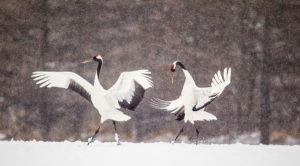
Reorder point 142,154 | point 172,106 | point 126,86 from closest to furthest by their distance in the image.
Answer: point 142,154, point 126,86, point 172,106

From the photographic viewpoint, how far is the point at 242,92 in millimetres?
2381

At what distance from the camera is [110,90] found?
2.19 metres

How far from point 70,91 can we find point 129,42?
0.58 meters

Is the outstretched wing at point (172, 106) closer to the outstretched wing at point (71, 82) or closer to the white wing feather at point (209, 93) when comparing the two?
the white wing feather at point (209, 93)

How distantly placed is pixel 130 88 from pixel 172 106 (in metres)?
0.35

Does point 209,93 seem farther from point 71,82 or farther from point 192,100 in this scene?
point 71,82

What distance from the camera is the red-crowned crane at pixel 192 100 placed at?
7.34 feet

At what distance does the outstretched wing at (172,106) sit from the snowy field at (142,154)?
226 millimetres

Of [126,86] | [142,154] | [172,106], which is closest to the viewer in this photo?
[142,154]

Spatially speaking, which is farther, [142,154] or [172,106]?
[172,106]

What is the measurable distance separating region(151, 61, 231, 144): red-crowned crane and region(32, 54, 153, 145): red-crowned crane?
0.64 feet

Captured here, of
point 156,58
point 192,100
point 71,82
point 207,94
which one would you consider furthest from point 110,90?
point 207,94

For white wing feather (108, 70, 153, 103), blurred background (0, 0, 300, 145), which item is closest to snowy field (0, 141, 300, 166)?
blurred background (0, 0, 300, 145)

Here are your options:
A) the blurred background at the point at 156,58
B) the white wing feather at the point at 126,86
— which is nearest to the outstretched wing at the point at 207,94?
the blurred background at the point at 156,58
